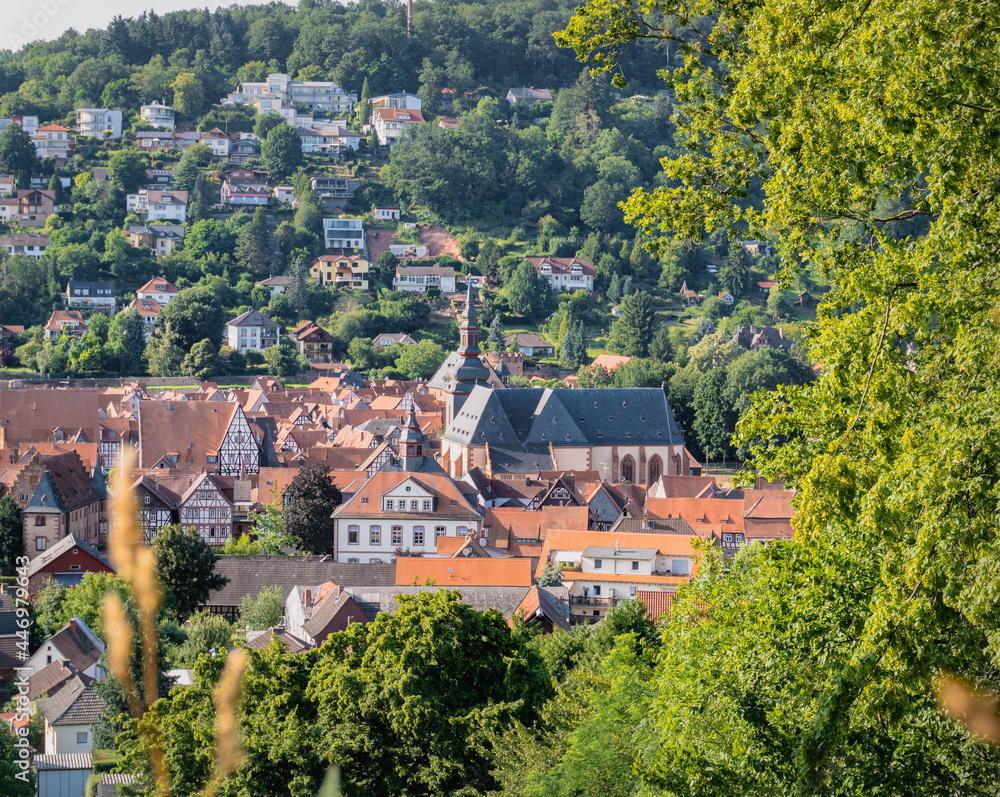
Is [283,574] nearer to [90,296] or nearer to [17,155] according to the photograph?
[90,296]

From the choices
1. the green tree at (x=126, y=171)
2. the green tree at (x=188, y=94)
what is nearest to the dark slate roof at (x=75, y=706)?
the green tree at (x=126, y=171)

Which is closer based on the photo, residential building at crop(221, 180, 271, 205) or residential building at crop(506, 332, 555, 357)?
residential building at crop(506, 332, 555, 357)

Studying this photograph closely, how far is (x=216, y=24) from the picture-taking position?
174625mm

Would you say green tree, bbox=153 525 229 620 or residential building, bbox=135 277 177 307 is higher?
green tree, bbox=153 525 229 620

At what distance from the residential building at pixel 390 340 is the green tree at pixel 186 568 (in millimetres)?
58854

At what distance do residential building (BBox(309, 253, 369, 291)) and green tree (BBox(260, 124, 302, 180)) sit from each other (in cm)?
2347

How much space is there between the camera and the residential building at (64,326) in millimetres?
90625

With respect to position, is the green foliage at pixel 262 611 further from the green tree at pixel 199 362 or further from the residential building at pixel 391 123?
the residential building at pixel 391 123

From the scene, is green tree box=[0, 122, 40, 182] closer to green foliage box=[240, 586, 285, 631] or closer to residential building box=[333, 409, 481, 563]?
residential building box=[333, 409, 481, 563]

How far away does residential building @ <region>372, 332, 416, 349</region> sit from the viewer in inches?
3755

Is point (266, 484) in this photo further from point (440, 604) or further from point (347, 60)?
point (347, 60)

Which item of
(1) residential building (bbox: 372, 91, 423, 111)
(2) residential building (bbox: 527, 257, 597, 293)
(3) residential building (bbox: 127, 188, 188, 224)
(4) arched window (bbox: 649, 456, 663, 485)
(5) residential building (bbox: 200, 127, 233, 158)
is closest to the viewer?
(4) arched window (bbox: 649, 456, 663, 485)

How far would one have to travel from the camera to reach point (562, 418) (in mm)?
61781

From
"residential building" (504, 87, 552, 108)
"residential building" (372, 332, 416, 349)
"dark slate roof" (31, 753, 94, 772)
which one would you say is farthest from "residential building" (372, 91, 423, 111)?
"dark slate roof" (31, 753, 94, 772)
